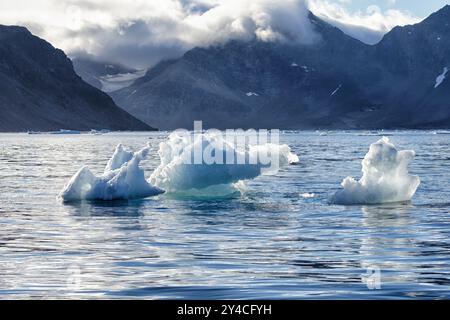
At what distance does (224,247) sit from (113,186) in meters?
14.7

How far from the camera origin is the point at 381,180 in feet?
111

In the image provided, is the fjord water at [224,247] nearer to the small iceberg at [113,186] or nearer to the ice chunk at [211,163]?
the small iceberg at [113,186]

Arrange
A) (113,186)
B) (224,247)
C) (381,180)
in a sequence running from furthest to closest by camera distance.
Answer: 1. (113,186)
2. (381,180)
3. (224,247)

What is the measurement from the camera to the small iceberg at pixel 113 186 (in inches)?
1419

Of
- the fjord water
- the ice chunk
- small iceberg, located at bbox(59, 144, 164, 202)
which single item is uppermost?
the ice chunk

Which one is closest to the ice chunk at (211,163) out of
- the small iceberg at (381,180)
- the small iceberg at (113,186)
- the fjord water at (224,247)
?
the fjord water at (224,247)

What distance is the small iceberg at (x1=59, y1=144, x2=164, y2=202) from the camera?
36.0m

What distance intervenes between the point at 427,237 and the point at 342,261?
18.2 ft

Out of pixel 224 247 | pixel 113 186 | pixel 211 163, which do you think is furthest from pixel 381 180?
pixel 224 247

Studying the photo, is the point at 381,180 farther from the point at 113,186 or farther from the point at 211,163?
the point at 113,186

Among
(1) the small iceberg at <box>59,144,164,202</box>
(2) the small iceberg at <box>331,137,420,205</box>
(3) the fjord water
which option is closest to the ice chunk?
(3) the fjord water

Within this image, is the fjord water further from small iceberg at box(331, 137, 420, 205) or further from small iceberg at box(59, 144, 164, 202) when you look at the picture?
small iceberg at box(331, 137, 420, 205)

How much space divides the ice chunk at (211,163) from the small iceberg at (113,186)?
114 cm

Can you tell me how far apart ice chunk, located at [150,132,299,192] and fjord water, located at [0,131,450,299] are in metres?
0.88
